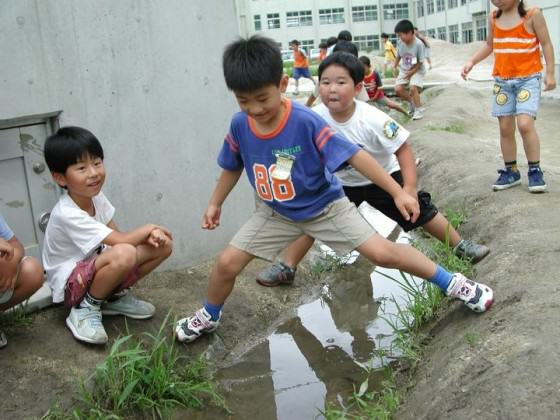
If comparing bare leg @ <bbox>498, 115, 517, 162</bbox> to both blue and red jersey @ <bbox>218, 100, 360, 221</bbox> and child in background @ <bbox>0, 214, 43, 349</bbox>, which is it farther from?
child in background @ <bbox>0, 214, 43, 349</bbox>

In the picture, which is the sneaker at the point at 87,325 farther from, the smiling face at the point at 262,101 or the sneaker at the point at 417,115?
the sneaker at the point at 417,115

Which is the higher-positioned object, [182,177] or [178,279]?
[182,177]

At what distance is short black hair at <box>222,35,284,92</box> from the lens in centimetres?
290

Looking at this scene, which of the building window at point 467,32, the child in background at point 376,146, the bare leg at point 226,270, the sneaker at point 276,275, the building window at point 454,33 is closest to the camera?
the bare leg at point 226,270

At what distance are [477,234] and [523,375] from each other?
2.43 meters

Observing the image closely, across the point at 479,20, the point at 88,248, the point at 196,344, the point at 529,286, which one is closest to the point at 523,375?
the point at 529,286

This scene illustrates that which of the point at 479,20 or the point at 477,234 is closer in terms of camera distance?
the point at 477,234

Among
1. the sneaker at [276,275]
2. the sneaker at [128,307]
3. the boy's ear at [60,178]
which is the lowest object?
the sneaker at [276,275]

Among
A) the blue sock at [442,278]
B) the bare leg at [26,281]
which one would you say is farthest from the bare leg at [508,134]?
the bare leg at [26,281]

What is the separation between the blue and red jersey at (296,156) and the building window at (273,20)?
58272mm

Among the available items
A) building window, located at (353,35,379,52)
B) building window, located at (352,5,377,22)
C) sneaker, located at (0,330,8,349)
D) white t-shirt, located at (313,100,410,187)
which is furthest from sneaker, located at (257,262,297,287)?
building window, located at (352,5,377,22)

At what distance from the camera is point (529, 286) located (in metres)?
3.11

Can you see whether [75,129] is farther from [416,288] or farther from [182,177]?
[416,288]

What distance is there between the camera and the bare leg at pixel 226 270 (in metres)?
3.45
